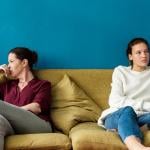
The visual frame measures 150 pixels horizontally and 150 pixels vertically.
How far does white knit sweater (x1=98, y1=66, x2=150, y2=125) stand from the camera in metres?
2.49

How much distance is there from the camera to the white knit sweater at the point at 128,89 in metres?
2.49

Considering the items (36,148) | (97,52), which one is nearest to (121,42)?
(97,52)

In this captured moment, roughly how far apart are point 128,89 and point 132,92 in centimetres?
4

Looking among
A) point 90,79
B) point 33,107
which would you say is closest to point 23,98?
point 33,107

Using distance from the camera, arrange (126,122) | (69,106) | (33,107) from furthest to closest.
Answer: (69,106) → (33,107) → (126,122)

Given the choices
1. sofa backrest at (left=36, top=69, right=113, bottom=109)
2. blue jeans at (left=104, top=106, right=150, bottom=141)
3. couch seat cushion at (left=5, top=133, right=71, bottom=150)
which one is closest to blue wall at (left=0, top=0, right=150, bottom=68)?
sofa backrest at (left=36, top=69, right=113, bottom=109)

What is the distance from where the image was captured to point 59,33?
298cm

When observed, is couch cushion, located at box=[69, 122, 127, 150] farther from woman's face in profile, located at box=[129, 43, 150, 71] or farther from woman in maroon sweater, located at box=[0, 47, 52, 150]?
woman's face in profile, located at box=[129, 43, 150, 71]

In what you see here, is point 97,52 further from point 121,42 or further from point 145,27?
point 145,27

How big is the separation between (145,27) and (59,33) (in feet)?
2.30

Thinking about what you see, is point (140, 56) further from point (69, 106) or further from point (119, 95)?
point (69, 106)

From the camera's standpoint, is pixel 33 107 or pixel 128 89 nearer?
pixel 33 107

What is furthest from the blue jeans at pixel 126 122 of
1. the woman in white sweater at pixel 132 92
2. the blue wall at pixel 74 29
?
the blue wall at pixel 74 29

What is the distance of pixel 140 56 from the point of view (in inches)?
104
